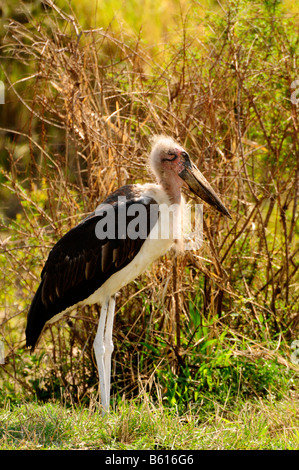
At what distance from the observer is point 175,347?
484 centimetres

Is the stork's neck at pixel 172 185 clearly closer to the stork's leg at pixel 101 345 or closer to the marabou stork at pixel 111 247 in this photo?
the marabou stork at pixel 111 247

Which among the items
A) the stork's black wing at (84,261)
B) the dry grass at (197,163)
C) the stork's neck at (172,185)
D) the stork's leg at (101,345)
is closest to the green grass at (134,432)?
the stork's leg at (101,345)

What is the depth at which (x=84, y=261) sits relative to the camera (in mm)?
4234

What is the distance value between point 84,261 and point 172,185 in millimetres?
685

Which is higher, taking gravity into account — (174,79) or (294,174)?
(174,79)

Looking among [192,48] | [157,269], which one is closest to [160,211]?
[157,269]

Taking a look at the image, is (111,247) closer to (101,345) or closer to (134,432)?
(101,345)

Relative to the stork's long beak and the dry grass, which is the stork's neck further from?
the dry grass

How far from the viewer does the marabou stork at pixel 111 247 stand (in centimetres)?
410

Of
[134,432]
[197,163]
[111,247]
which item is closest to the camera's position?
[134,432]

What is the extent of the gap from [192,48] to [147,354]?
232 cm

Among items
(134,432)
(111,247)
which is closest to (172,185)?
(111,247)
